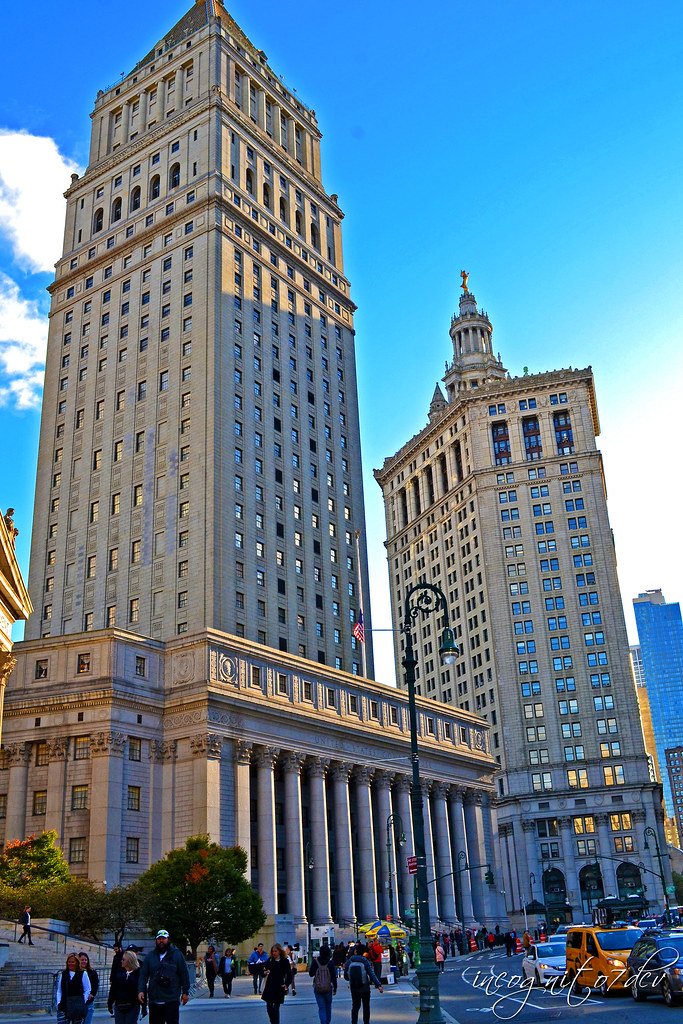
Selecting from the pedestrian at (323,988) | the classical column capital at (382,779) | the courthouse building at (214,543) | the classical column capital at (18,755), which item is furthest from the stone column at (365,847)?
the pedestrian at (323,988)

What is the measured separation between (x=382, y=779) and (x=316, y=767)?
10119mm

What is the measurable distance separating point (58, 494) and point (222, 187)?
114ft

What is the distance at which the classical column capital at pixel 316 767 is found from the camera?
3155 inches

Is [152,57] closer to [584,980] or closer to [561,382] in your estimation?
[561,382]

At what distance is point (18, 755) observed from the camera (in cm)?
7038

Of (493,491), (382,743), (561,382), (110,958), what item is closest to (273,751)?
(382,743)

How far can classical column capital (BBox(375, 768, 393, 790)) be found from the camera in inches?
3460

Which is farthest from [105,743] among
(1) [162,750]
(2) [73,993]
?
(2) [73,993]

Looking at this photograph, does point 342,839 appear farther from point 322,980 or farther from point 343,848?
point 322,980

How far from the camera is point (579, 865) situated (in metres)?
128

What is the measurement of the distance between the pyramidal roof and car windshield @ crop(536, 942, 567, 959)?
10428cm

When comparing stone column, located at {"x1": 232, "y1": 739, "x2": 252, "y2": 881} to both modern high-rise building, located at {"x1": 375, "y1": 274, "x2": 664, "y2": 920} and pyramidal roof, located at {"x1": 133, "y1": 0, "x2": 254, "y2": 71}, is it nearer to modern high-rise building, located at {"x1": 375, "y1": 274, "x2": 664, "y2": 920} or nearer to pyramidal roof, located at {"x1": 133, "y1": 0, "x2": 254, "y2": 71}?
modern high-rise building, located at {"x1": 375, "y1": 274, "x2": 664, "y2": 920}

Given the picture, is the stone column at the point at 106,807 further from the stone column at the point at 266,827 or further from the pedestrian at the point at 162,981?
the pedestrian at the point at 162,981

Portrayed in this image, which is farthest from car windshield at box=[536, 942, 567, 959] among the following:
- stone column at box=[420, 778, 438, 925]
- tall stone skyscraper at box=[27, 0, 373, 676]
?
stone column at box=[420, 778, 438, 925]
